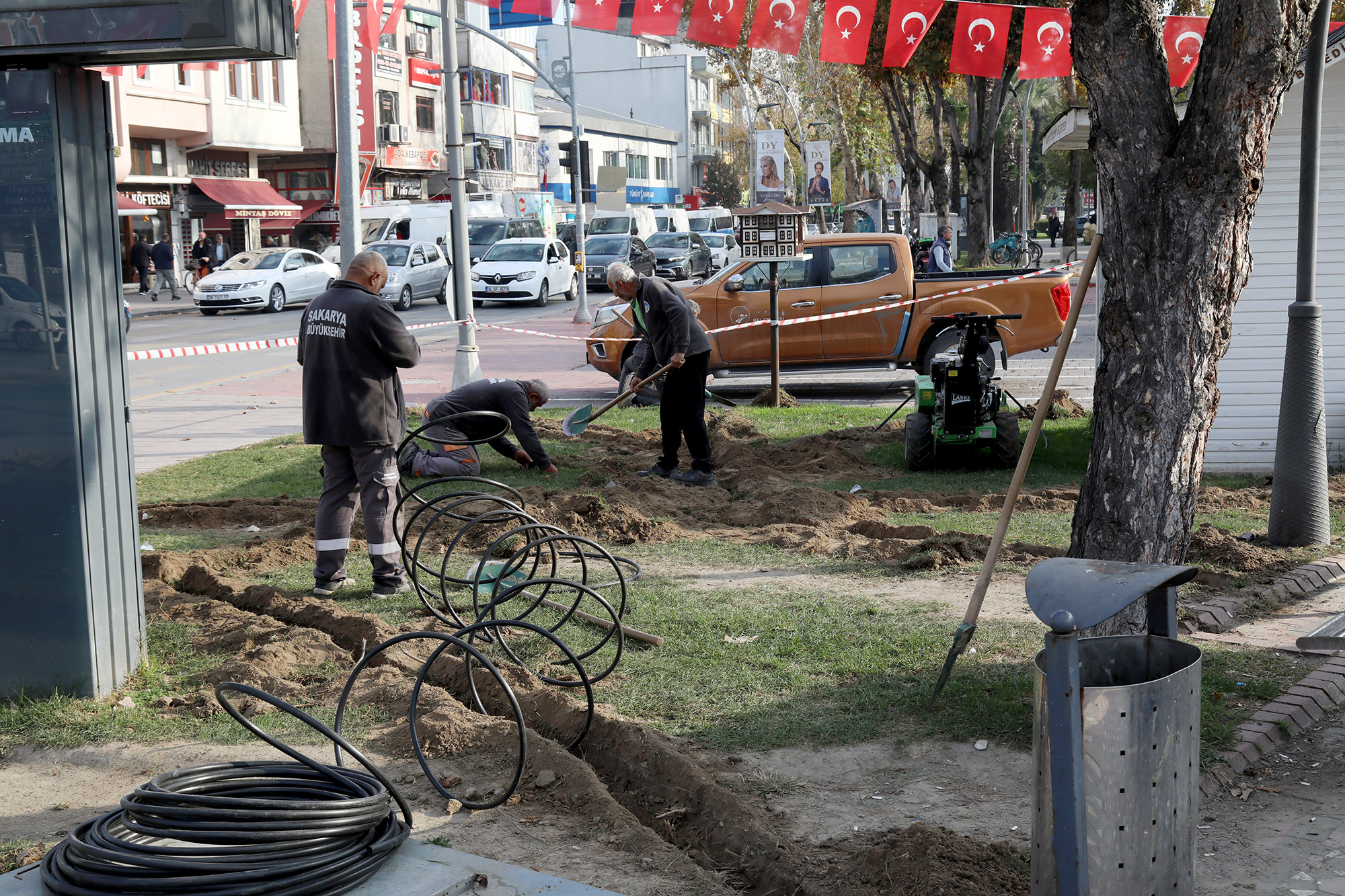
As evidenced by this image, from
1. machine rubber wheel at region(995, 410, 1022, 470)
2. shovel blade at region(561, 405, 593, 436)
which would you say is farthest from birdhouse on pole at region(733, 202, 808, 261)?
machine rubber wheel at region(995, 410, 1022, 470)

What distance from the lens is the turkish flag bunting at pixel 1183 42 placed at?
37.2ft

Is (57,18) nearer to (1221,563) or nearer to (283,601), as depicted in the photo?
(283,601)

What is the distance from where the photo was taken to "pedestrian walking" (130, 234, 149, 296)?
114 feet

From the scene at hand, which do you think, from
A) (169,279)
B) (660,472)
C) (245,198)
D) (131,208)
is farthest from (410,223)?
(660,472)

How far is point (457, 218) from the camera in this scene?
15062 millimetres

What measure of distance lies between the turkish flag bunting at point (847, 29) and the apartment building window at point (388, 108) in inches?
1645

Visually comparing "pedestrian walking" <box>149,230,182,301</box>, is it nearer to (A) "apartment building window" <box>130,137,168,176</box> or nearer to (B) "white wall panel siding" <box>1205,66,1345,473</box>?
(A) "apartment building window" <box>130,137,168,176</box>

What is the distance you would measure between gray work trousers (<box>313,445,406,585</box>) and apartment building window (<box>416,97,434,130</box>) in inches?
1978

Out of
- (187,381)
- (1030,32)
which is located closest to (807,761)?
(1030,32)

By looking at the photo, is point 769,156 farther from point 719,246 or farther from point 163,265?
point 163,265

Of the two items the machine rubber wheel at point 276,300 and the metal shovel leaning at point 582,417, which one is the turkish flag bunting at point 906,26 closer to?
the metal shovel leaning at point 582,417

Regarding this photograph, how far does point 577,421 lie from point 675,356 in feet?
5.49

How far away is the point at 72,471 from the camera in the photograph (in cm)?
493

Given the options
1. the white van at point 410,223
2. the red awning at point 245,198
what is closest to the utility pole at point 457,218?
the white van at point 410,223
